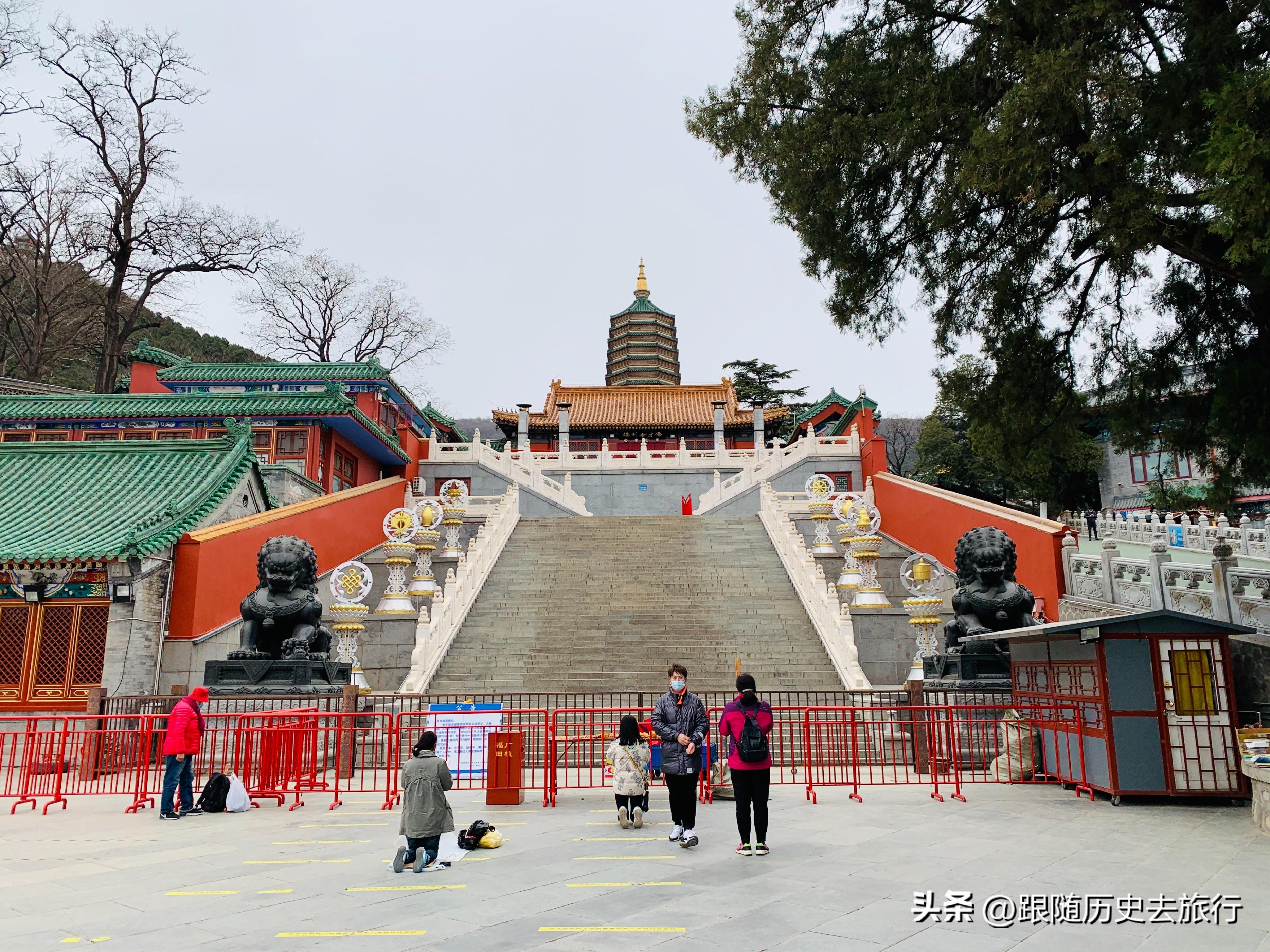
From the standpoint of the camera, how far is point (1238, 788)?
740cm

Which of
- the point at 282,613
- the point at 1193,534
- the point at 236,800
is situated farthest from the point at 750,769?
the point at 1193,534

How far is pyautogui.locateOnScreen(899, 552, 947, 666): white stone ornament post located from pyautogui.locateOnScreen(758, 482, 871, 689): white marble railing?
1016mm

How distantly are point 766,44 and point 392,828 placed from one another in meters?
9.96

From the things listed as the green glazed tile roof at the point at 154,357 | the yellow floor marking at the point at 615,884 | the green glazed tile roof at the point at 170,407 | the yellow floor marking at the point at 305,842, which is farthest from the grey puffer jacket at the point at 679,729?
the green glazed tile roof at the point at 154,357

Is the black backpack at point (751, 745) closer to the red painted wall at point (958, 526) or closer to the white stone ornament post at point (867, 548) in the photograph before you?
the red painted wall at point (958, 526)

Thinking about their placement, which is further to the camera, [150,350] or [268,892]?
[150,350]

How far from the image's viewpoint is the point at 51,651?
12906 millimetres

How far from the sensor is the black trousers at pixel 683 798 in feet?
20.8

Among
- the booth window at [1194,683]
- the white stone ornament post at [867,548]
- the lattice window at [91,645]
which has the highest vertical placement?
the white stone ornament post at [867,548]

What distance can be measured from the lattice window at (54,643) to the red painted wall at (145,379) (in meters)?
18.1

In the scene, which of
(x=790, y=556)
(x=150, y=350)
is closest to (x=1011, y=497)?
(x=790, y=556)

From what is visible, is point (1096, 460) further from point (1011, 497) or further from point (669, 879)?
point (669, 879)

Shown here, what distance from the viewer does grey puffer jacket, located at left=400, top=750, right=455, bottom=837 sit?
5.63 m

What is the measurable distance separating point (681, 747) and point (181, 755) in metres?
4.80
